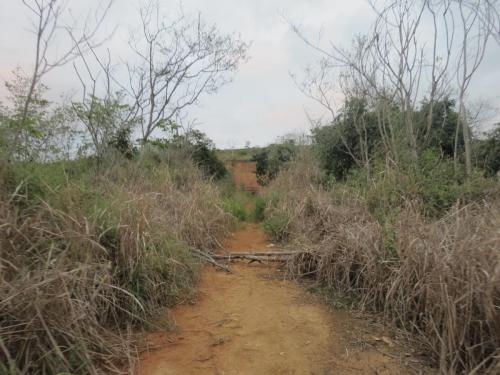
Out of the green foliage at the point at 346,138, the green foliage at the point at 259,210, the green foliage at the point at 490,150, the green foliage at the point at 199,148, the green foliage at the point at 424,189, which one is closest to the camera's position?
the green foliage at the point at 424,189

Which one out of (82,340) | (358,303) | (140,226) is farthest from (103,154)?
(358,303)

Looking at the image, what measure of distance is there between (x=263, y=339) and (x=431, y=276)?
1.25 m

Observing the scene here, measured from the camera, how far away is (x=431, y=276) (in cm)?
214

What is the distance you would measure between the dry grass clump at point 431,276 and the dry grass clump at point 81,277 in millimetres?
1536

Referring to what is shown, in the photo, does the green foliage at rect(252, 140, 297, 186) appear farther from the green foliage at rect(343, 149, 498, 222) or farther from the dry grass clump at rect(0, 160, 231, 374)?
the dry grass clump at rect(0, 160, 231, 374)

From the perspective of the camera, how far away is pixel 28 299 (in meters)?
1.68

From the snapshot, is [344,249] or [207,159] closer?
[344,249]

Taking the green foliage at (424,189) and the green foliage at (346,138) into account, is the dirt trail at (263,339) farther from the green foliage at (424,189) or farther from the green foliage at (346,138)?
the green foliage at (346,138)

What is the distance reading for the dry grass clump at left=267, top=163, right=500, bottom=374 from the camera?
1.85 m

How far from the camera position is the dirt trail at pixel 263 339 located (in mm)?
2004

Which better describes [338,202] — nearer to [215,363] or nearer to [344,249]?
[344,249]

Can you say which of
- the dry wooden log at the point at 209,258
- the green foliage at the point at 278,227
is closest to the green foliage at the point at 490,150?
the green foliage at the point at 278,227

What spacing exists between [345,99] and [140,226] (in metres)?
6.91

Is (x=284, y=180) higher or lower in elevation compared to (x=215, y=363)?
higher
